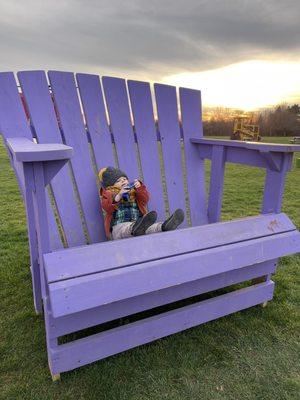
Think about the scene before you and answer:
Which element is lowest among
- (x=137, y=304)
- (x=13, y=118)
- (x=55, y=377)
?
(x=55, y=377)

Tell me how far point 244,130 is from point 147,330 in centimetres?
1786

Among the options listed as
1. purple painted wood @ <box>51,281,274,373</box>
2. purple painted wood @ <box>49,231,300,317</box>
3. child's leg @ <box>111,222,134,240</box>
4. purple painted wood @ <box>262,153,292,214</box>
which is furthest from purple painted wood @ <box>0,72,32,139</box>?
purple painted wood @ <box>262,153,292,214</box>

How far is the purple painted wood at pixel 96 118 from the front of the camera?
219 cm

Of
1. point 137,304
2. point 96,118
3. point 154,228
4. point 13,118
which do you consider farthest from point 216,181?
point 13,118

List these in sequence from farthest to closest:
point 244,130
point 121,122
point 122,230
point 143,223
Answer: point 244,130, point 121,122, point 122,230, point 143,223

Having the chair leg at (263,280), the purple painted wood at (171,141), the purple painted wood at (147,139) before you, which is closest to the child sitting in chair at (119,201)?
the purple painted wood at (147,139)

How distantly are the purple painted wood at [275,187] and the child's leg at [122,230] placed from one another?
85 centimetres

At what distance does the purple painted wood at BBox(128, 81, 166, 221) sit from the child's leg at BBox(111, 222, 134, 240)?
0.45m

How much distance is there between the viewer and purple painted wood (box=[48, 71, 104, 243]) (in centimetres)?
212

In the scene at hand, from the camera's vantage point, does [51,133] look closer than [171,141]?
Yes

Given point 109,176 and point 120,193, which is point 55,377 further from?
point 109,176

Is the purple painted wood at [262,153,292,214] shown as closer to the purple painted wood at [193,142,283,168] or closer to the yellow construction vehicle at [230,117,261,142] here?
the purple painted wood at [193,142,283,168]

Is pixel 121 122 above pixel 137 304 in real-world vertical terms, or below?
above

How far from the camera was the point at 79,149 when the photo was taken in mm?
2170
